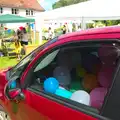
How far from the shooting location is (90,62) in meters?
3.25

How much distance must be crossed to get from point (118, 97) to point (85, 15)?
398 inches

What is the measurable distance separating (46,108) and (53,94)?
17cm

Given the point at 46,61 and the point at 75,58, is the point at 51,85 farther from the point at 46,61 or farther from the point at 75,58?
the point at 75,58

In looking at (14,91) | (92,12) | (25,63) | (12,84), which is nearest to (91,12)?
(92,12)

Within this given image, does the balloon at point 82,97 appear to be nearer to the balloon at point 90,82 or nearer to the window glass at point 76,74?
the window glass at point 76,74

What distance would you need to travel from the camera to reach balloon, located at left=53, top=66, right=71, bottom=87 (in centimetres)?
309

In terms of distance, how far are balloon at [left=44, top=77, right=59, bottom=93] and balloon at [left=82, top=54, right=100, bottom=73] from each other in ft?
1.64

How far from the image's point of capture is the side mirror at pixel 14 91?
2.89 meters

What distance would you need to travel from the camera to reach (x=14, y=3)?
55.7 m

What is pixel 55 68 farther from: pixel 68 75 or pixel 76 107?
pixel 76 107

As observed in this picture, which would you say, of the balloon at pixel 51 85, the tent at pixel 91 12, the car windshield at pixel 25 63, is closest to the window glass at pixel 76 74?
the balloon at pixel 51 85

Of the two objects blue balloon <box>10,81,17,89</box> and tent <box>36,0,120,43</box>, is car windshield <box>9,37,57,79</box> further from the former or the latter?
tent <box>36,0,120,43</box>

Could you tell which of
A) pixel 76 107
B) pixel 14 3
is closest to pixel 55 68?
pixel 76 107

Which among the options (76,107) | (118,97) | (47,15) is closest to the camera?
(118,97)
